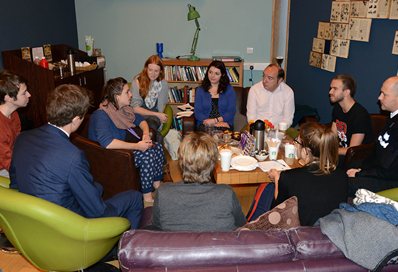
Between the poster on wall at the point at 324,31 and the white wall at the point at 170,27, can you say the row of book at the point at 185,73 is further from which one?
the poster on wall at the point at 324,31

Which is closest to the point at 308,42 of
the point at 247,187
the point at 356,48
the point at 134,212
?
Answer: the point at 356,48

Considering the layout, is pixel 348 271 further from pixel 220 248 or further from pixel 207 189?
pixel 207 189

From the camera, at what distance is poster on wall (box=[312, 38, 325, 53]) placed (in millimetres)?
4711

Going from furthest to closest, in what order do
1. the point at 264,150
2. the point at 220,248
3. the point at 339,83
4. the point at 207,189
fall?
the point at 339,83, the point at 264,150, the point at 207,189, the point at 220,248

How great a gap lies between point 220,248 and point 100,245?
910mm

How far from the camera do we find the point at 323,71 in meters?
4.77

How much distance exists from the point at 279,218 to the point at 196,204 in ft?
1.36

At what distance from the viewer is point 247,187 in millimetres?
3924

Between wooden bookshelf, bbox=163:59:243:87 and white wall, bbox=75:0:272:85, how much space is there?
0.51m

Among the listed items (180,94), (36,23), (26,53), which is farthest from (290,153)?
(36,23)

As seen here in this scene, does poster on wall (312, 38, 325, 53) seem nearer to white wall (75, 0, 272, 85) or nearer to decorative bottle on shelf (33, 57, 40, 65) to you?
white wall (75, 0, 272, 85)

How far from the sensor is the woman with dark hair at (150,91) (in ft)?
13.8

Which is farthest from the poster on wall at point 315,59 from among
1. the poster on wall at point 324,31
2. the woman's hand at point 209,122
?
the woman's hand at point 209,122

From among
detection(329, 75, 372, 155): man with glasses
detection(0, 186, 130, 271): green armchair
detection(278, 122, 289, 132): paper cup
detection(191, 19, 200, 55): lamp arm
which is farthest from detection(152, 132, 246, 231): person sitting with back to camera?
detection(191, 19, 200, 55): lamp arm
